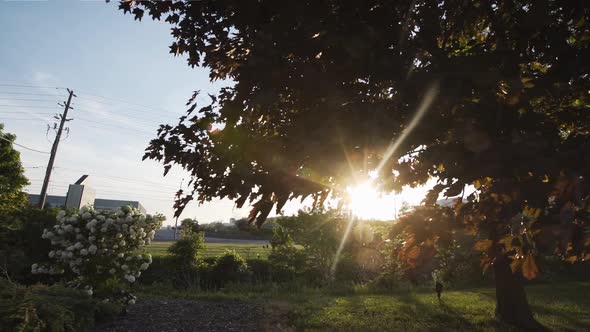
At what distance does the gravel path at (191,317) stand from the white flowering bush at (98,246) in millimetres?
555

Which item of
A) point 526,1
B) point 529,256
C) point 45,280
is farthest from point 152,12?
point 45,280

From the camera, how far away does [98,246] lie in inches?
265

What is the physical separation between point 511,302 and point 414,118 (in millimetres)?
6228

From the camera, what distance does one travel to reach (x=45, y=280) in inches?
374

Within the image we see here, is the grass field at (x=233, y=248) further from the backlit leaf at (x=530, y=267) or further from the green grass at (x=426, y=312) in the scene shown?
the backlit leaf at (x=530, y=267)

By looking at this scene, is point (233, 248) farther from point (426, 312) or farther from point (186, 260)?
point (426, 312)

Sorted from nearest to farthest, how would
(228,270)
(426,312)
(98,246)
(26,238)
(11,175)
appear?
1. (98,246)
2. (426,312)
3. (26,238)
4. (228,270)
5. (11,175)

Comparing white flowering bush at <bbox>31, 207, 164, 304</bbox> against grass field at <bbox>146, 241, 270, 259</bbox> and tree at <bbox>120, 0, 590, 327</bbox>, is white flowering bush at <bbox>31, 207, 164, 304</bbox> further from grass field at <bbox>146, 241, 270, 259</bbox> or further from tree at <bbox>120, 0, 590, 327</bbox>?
grass field at <bbox>146, 241, 270, 259</bbox>

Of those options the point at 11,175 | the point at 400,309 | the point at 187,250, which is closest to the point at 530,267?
the point at 400,309

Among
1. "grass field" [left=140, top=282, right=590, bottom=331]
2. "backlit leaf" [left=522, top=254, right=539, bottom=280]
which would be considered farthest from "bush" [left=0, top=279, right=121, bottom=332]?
"backlit leaf" [left=522, top=254, right=539, bottom=280]

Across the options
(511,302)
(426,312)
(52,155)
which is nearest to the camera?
(511,302)

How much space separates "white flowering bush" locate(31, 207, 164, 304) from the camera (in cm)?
657

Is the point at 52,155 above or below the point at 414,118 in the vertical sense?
above

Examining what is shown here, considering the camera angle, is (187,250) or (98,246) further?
(187,250)
